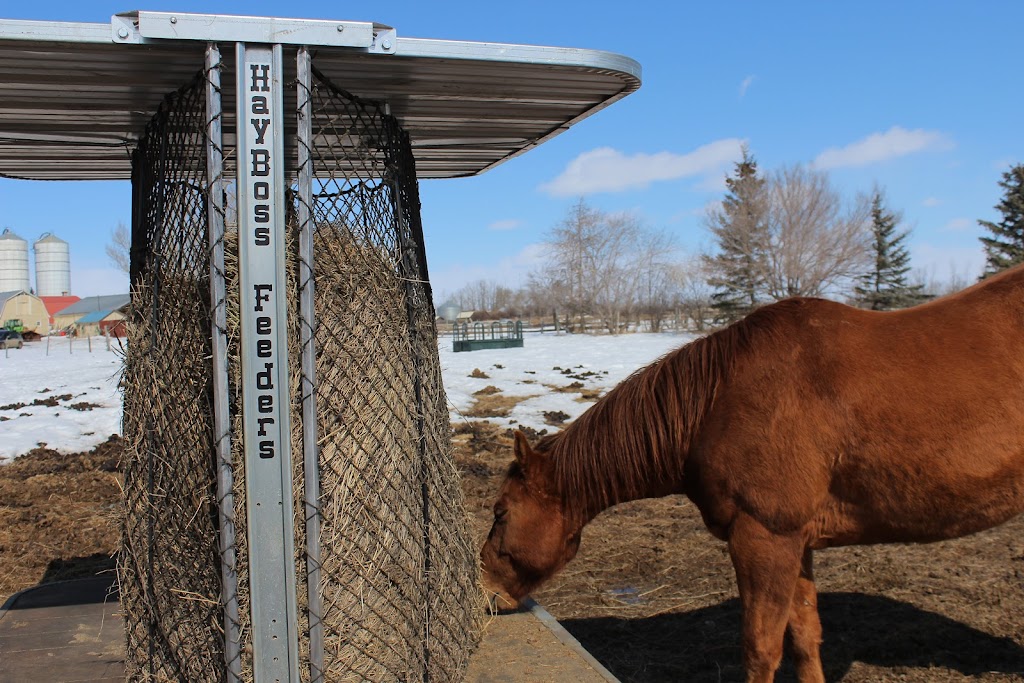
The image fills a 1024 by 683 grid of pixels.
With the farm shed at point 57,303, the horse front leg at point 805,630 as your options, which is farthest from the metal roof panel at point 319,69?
the farm shed at point 57,303

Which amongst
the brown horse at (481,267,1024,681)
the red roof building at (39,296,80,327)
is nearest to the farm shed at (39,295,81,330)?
the red roof building at (39,296,80,327)

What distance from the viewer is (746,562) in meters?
3.28

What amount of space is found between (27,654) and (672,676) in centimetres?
331

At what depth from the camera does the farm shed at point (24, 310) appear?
6831 centimetres

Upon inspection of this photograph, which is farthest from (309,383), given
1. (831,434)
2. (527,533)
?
(831,434)

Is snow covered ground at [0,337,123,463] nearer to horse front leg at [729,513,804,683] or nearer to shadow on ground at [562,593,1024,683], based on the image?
shadow on ground at [562,593,1024,683]

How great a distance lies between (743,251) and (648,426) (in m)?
31.7

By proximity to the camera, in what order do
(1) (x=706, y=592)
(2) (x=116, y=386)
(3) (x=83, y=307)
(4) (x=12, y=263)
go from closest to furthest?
1. (1) (x=706, y=592)
2. (2) (x=116, y=386)
3. (3) (x=83, y=307)
4. (4) (x=12, y=263)

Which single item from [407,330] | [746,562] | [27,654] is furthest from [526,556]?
[27,654]

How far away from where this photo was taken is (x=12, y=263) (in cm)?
8838

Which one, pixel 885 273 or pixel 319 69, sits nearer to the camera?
pixel 319 69

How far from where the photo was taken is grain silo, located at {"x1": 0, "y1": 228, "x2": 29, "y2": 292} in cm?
8769

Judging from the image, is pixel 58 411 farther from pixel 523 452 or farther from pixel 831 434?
pixel 831 434

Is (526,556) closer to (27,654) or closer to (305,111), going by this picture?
(305,111)
